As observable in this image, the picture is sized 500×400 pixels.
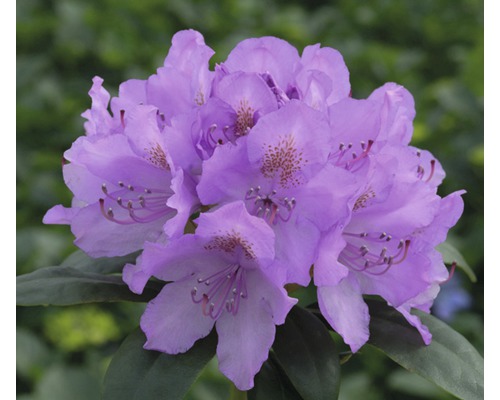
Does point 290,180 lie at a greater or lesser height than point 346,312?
greater

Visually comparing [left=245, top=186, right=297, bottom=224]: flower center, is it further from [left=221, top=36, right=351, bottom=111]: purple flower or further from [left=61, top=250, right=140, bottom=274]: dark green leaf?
[left=61, top=250, right=140, bottom=274]: dark green leaf

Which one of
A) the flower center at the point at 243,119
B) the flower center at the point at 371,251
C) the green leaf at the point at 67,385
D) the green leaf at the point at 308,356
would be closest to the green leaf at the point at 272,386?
the green leaf at the point at 308,356

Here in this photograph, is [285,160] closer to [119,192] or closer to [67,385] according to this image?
[119,192]

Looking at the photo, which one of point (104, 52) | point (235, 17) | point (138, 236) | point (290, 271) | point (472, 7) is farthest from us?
point (472, 7)

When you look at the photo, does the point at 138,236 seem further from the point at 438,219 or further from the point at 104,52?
the point at 104,52

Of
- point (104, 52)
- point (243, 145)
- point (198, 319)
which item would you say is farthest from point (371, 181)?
point (104, 52)

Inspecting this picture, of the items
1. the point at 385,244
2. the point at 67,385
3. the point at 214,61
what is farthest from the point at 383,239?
the point at 214,61
